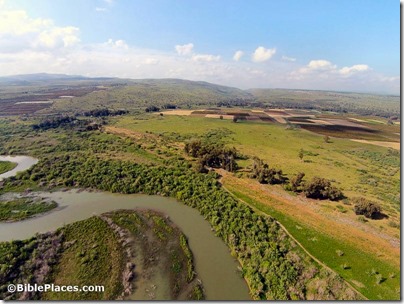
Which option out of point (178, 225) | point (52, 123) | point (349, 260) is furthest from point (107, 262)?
point (52, 123)

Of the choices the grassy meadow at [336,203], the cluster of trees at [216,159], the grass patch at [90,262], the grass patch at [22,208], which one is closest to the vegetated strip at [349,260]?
the grassy meadow at [336,203]

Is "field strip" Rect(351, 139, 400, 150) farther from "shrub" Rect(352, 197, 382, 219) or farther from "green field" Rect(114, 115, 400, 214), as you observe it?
"shrub" Rect(352, 197, 382, 219)

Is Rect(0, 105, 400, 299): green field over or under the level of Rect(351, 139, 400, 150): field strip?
under

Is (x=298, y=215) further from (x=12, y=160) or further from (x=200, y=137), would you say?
(x=12, y=160)

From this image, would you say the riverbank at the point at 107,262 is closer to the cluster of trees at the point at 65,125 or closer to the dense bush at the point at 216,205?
the dense bush at the point at 216,205

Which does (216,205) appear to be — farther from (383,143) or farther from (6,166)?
(383,143)

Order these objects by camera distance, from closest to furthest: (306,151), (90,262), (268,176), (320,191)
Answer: (90,262)
(320,191)
(268,176)
(306,151)

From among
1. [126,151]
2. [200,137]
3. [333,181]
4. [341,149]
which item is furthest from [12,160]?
[341,149]

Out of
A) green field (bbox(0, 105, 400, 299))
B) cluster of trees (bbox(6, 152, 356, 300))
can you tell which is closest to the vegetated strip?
green field (bbox(0, 105, 400, 299))
